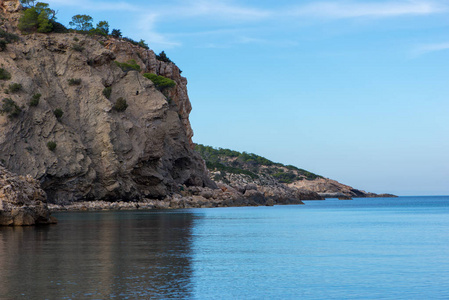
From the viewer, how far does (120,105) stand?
7444cm

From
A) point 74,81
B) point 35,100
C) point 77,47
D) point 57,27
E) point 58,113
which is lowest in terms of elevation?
point 58,113

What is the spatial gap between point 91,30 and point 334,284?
91.8 metres

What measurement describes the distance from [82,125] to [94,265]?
54.8 m

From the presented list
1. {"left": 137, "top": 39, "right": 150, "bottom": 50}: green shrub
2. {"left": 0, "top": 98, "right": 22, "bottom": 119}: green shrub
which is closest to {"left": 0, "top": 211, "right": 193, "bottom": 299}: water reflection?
{"left": 0, "top": 98, "right": 22, "bottom": 119}: green shrub

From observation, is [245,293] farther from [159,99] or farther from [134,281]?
[159,99]

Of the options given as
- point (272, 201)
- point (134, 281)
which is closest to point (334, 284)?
point (134, 281)

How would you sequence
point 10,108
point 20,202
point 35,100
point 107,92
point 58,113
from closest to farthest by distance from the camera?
1. point 20,202
2. point 10,108
3. point 35,100
4. point 58,113
5. point 107,92

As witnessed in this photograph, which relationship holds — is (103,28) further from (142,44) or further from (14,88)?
(14,88)

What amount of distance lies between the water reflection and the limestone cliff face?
113 ft

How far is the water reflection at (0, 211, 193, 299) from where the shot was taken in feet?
45.2

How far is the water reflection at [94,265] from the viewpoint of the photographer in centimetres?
1377

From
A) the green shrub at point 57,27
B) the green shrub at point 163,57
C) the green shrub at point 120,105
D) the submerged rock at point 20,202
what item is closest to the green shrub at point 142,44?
the green shrub at point 163,57

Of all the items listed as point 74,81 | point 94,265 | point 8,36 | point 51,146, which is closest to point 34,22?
point 8,36

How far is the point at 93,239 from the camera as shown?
89.4 ft
